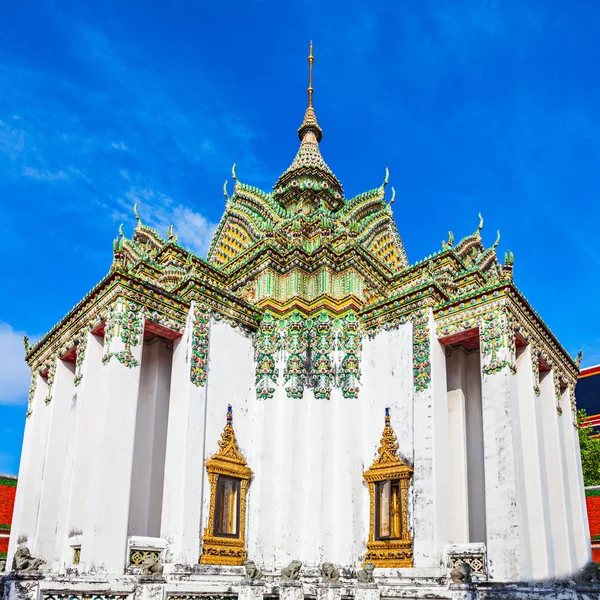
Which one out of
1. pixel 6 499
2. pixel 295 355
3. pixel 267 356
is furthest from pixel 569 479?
pixel 6 499

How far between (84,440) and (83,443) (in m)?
0.06

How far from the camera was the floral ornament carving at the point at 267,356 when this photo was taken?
14.6 meters

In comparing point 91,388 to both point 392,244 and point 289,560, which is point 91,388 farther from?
point 392,244

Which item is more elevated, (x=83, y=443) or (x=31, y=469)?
(x=83, y=443)

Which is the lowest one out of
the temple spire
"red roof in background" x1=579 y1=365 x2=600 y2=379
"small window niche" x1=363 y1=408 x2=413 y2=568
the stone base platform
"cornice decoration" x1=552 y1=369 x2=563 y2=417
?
the stone base platform

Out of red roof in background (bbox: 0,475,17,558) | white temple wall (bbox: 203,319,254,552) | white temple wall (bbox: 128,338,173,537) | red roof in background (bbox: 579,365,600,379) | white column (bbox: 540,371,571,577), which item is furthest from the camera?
red roof in background (bbox: 579,365,600,379)

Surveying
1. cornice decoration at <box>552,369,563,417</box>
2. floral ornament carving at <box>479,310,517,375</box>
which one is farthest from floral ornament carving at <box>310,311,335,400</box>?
cornice decoration at <box>552,369,563,417</box>

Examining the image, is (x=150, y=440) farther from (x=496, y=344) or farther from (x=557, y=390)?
(x=557, y=390)

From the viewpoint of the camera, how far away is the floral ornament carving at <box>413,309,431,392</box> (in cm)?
1318

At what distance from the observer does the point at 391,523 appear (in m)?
12.9

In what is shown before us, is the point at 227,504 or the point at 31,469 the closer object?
the point at 227,504

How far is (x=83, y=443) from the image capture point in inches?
476

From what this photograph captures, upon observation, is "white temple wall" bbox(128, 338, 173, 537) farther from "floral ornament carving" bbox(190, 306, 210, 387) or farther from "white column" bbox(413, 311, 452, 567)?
"white column" bbox(413, 311, 452, 567)

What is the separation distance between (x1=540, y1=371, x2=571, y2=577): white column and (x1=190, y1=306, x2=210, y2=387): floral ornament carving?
25.3 feet
